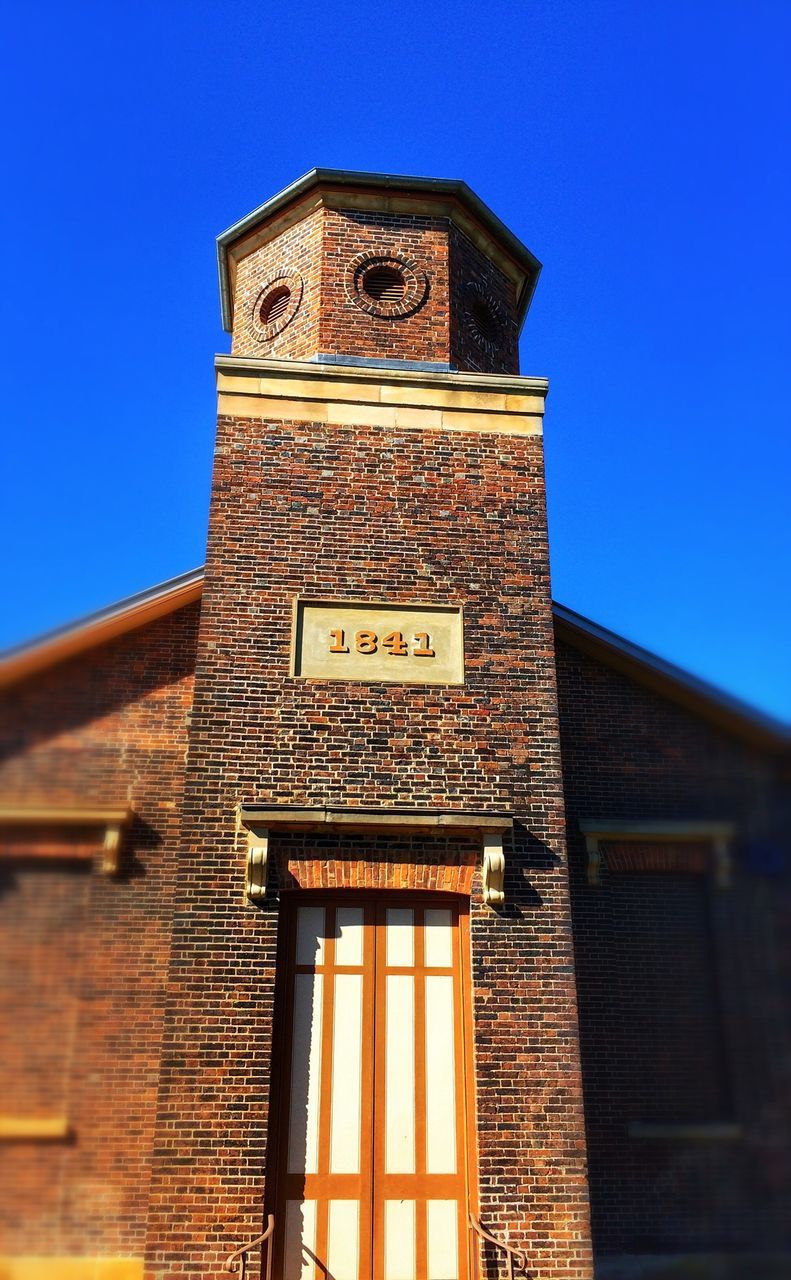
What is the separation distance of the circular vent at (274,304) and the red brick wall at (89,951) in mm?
4353

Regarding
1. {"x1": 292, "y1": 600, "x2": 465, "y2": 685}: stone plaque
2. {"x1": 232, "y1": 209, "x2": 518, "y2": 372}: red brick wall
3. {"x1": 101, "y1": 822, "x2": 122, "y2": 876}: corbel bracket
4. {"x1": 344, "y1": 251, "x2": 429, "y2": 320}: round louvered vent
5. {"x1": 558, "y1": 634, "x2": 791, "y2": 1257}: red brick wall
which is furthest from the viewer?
{"x1": 344, "y1": 251, "x2": 429, "y2": 320}: round louvered vent

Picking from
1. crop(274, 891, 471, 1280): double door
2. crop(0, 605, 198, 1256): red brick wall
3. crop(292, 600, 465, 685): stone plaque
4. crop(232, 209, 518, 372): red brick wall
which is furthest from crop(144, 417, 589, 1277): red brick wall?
crop(232, 209, 518, 372): red brick wall

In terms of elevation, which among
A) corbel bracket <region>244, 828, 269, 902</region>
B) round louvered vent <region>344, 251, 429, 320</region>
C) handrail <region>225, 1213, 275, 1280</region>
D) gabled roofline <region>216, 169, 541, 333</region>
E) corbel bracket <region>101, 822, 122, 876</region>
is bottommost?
handrail <region>225, 1213, 275, 1280</region>

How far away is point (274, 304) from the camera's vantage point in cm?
1226

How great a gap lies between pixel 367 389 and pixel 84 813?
4.99 m

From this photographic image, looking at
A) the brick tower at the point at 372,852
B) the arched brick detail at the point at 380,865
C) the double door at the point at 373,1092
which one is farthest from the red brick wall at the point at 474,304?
the double door at the point at 373,1092

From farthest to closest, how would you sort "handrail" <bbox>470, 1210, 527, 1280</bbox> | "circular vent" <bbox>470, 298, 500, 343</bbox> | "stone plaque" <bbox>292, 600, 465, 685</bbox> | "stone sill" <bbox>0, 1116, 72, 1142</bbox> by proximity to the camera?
"circular vent" <bbox>470, 298, 500, 343</bbox>, "stone plaque" <bbox>292, 600, 465, 685</bbox>, "stone sill" <bbox>0, 1116, 72, 1142</bbox>, "handrail" <bbox>470, 1210, 527, 1280</bbox>

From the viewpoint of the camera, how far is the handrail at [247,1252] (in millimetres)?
7062

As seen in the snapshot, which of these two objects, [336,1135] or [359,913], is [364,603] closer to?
[359,913]

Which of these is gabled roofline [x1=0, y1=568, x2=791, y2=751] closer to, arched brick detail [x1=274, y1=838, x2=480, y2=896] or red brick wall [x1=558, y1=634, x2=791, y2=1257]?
red brick wall [x1=558, y1=634, x2=791, y2=1257]

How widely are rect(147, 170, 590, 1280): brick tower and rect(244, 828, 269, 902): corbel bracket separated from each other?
0.07 ft

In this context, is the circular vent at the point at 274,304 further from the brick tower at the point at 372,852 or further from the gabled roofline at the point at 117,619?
the gabled roofline at the point at 117,619

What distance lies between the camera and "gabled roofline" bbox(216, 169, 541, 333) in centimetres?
1177

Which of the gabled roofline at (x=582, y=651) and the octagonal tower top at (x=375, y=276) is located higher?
the octagonal tower top at (x=375, y=276)
